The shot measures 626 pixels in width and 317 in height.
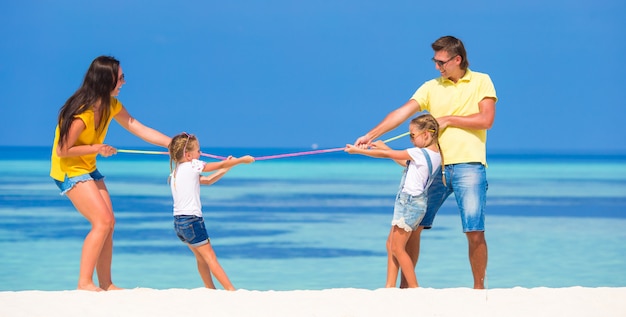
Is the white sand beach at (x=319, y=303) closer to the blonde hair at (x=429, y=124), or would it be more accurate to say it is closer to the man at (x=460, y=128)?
the man at (x=460, y=128)

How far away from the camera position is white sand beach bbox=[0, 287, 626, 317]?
16.9 feet

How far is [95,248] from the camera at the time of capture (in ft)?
19.0

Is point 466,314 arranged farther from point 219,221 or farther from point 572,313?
point 219,221

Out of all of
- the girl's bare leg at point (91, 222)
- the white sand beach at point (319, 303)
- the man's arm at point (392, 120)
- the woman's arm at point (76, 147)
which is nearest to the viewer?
the white sand beach at point (319, 303)

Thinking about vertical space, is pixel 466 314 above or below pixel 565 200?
below

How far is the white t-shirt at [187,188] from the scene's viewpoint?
5.91 metres

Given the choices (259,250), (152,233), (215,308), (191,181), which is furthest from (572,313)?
(152,233)

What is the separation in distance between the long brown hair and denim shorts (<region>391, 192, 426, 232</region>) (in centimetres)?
179

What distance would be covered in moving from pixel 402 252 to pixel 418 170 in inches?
19.8

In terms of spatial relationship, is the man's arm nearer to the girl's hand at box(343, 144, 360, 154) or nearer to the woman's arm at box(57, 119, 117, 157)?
the girl's hand at box(343, 144, 360, 154)

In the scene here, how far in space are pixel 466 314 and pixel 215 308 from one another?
4.19 feet

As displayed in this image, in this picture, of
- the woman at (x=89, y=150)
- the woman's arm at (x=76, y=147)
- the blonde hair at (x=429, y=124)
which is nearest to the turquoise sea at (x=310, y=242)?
the woman at (x=89, y=150)

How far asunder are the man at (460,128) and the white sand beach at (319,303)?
48cm

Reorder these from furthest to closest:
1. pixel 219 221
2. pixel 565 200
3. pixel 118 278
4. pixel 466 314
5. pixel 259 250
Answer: pixel 565 200, pixel 219 221, pixel 259 250, pixel 118 278, pixel 466 314
